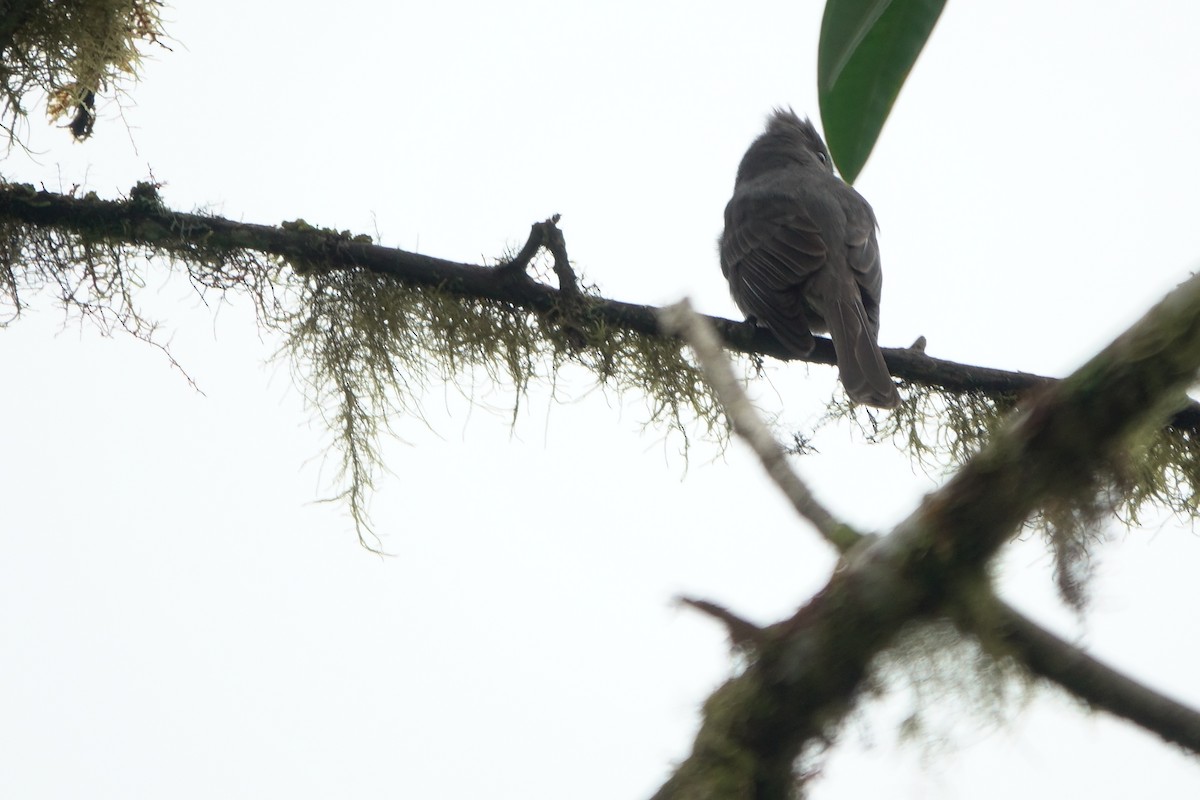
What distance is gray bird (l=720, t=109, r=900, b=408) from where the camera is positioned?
12.9ft

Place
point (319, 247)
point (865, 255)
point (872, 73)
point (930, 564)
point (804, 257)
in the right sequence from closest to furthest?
1. point (930, 564)
2. point (872, 73)
3. point (319, 247)
4. point (804, 257)
5. point (865, 255)

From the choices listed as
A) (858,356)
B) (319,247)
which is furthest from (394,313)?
(858,356)

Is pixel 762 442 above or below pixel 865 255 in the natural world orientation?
below

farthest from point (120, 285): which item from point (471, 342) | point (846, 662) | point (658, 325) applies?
point (846, 662)

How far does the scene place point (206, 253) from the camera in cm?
270

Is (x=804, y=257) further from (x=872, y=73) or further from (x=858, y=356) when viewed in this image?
(x=872, y=73)

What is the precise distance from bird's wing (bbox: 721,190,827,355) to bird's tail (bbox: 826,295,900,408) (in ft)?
0.36

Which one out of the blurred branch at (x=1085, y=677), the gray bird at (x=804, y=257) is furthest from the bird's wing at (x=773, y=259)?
the blurred branch at (x=1085, y=677)

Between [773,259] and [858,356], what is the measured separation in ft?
3.28

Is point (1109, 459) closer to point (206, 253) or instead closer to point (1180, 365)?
point (1180, 365)

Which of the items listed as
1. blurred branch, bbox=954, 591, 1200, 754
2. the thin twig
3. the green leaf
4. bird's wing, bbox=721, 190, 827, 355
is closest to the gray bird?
bird's wing, bbox=721, 190, 827, 355

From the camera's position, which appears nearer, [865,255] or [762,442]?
[762,442]

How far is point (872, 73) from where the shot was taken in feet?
3.96

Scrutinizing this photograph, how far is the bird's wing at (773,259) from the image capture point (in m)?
4.00
